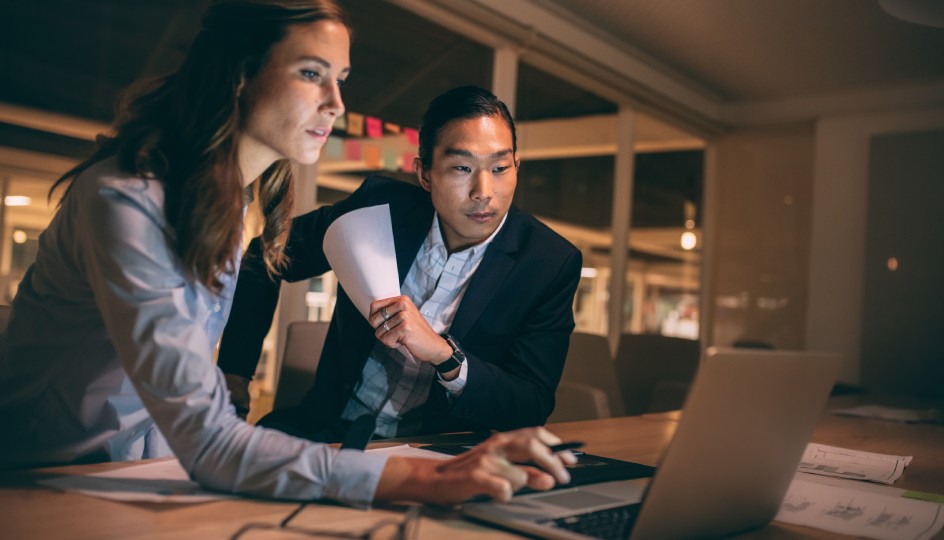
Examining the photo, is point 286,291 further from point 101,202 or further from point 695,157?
point 695,157

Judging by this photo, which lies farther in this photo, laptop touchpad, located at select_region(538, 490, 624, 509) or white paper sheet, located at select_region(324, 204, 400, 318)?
white paper sheet, located at select_region(324, 204, 400, 318)

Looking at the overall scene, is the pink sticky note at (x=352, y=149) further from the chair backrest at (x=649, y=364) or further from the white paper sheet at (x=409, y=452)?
the white paper sheet at (x=409, y=452)

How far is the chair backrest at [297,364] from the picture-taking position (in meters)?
2.17

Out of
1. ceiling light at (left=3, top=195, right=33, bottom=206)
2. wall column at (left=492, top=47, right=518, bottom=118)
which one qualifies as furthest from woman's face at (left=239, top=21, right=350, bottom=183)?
wall column at (left=492, top=47, right=518, bottom=118)

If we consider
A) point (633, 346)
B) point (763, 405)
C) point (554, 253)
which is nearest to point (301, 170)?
point (633, 346)

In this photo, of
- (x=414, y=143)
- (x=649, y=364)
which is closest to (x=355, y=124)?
(x=414, y=143)

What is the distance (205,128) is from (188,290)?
23 cm

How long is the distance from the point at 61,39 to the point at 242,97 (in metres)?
2.37

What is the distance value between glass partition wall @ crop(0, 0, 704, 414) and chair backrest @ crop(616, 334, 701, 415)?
140 cm

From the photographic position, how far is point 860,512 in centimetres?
115

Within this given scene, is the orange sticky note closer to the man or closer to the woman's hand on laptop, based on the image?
the man

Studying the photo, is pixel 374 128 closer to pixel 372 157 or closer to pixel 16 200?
pixel 372 157

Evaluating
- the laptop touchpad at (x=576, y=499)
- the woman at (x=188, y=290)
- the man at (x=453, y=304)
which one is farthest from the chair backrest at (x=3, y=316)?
the laptop touchpad at (x=576, y=499)

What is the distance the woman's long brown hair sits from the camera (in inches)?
40.6
